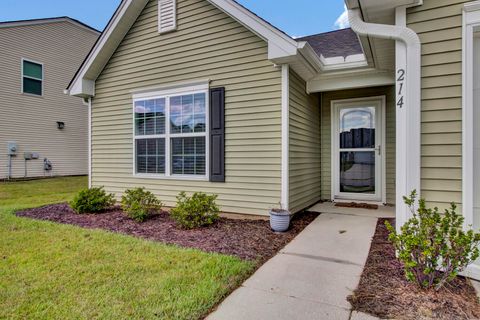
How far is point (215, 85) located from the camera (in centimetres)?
514

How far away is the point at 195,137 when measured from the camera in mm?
5363

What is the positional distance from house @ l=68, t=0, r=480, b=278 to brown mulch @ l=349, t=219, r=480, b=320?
486mm

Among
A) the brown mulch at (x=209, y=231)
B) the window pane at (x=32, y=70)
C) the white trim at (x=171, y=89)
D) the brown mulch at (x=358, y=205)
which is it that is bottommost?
the brown mulch at (x=209, y=231)

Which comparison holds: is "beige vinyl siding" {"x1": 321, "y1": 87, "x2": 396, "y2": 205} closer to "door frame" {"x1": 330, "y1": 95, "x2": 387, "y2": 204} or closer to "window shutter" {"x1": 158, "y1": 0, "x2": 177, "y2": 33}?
"door frame" {"x1": 330, "y1": 95, "x2": 387, "y2": 204}

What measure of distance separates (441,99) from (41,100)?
13921mm

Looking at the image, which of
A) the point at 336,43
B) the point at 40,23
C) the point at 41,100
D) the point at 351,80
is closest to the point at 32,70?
the point at 41,100

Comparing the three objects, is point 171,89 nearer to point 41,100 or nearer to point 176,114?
point 176,114

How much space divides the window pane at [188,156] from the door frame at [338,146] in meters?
2.87

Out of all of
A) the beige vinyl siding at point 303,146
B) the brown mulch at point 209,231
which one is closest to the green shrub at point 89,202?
the brown mulch at point 209,231

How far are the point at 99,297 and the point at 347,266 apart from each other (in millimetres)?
2344

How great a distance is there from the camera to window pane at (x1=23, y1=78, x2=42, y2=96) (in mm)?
11430

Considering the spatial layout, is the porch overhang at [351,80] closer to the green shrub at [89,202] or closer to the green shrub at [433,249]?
the green shrub at [433,249]

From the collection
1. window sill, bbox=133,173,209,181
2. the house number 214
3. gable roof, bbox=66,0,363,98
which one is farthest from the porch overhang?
window sill, bbox=133,173,209,181

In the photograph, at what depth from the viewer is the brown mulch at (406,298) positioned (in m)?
2.06
